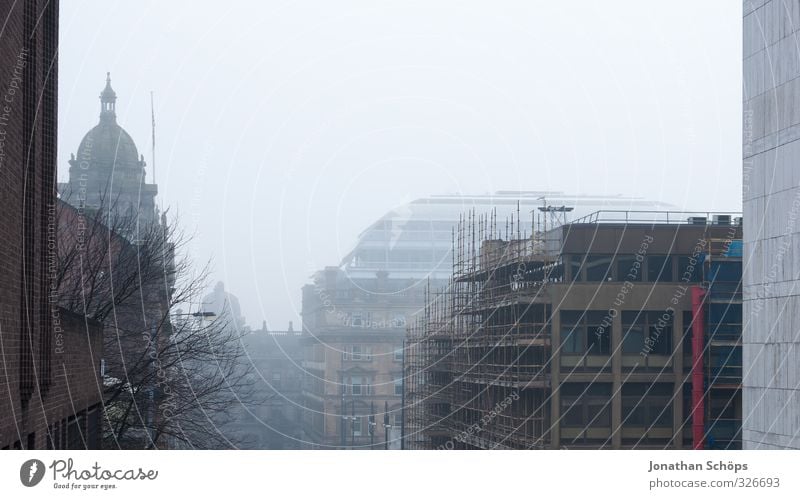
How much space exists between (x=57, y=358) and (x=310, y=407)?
101537 mm

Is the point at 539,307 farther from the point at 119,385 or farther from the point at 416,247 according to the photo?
the point at 416,247

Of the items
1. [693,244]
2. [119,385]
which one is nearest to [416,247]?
[693,244]

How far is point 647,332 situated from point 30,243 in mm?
37184

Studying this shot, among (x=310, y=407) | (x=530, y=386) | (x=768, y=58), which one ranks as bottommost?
(x=310, y=407)

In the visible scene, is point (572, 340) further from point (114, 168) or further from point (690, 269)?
point (114, 168)

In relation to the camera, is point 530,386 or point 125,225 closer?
point 530,386

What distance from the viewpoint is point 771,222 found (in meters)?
26.5

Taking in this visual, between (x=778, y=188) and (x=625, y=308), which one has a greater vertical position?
(x=778, y=188)

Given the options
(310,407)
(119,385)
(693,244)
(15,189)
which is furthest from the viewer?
(310,407)

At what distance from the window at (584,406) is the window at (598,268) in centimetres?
457

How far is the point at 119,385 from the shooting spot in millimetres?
32750

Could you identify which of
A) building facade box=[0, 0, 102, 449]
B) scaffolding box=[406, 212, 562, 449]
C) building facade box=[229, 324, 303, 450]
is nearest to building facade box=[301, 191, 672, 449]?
building facade box=[229, 324, 303, 450]

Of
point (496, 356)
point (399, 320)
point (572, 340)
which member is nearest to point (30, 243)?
point (496, 356)

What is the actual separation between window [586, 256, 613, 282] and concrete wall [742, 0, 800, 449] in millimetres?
23415
